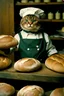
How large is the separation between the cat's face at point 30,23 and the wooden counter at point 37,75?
2.18 feet

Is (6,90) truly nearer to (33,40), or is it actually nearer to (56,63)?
(56,63)

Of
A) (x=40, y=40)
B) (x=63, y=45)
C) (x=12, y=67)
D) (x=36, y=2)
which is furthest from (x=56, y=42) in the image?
(x=12, y=67)

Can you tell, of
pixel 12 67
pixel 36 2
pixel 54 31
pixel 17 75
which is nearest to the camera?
pixel 17 75

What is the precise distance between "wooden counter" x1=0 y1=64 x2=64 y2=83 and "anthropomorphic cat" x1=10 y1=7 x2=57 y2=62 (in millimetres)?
684

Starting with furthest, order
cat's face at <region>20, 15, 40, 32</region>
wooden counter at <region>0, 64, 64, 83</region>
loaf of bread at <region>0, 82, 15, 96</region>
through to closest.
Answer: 1. cat's face at <region>20, 15, 40, 32</region>
2. loaf of bread at <region>0, 82, 15, 96</region>
3. wooden counter at <region>0, 64, 64, 83</region>

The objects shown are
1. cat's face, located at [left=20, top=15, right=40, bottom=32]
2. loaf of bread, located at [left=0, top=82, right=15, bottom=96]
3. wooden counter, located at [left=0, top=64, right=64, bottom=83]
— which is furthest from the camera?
cat's face, located at [left=20, top=15, right=40, bottom=32]

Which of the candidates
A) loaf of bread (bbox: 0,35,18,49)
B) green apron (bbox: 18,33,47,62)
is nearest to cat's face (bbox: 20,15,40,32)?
green apron (bbox: 18,33,47,62)

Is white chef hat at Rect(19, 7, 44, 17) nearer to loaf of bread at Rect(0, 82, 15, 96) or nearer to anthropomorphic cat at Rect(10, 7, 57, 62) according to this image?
anthropomorphic cat at Rect(10, 7, 57, 62)

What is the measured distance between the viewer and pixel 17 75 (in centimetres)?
102

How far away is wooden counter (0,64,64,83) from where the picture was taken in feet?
3.14

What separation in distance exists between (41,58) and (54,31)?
3.96ft

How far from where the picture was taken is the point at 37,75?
3.23 feet

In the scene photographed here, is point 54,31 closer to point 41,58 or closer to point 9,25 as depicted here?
point 9,25

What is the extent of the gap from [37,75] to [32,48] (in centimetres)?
79
